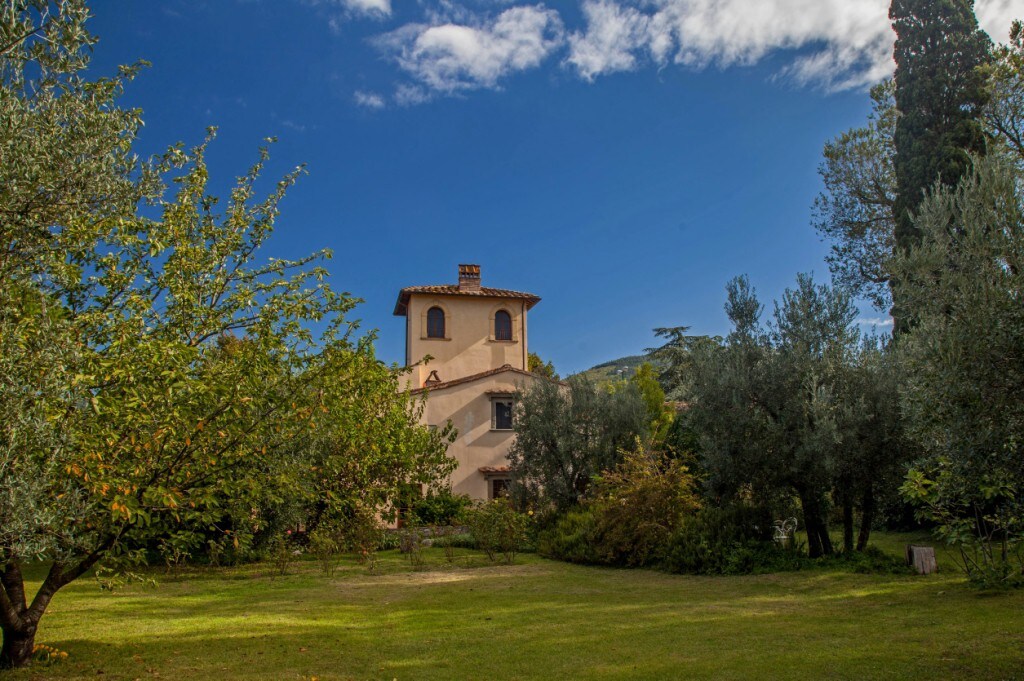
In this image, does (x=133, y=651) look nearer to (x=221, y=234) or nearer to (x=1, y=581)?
(x=1, y=581)

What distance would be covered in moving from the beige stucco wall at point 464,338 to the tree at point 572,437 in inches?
586

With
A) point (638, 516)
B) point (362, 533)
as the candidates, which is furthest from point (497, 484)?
point (638, 516)

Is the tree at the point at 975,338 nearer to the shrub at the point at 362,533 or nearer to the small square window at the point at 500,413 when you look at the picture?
the shrub at the point at 362,533

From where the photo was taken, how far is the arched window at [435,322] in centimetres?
3859

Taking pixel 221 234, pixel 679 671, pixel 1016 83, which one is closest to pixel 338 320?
pixel 221 234

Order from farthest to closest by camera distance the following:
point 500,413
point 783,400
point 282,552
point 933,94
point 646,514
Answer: point 500,413 < point 933,94 < point 282,552 < point 646,514 < point 783,400

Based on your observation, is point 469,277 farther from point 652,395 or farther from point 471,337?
point 652,395

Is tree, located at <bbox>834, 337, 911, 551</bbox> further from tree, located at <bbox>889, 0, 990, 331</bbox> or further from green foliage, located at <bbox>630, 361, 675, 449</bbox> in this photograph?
green foliage, located at <bbox>630, 361, 675, 449</bbox>

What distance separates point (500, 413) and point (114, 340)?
1070 inches

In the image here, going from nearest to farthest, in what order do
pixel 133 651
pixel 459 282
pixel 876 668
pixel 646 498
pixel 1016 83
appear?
1. pixel 876 668
2. pixel 133 651
3. pixel 646 498
4. pixel 1016 83
5. pixel 459 282

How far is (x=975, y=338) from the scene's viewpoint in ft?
20.8

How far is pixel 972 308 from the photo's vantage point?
255 inches

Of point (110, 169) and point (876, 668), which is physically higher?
point (110, 169)

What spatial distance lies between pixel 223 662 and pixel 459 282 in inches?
1268
